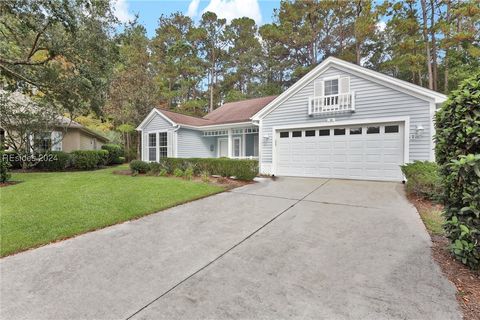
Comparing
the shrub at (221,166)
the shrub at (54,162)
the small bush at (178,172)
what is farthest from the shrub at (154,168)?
the shrub at (54,162)

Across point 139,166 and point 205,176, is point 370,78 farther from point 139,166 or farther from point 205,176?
point 139,166

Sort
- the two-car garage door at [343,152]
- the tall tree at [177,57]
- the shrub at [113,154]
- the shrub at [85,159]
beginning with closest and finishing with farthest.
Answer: the two-car garage door at [343,152], the shrub at [85,159], the shrub at [113,154], the tall tree at [177,57]

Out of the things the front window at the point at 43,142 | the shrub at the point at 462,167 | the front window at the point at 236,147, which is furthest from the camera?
the front window at the point at 236,147

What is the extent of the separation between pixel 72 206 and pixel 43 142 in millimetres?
12913

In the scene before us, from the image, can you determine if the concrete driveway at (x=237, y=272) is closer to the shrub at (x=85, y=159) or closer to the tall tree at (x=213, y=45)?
the shrub at (x=85, y=159)

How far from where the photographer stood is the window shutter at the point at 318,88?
1071 centimetres

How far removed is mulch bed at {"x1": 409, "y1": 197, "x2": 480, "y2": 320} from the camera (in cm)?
224

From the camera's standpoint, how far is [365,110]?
9672 millimetres

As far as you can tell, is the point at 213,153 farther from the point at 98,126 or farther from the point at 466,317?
the point at 98,126

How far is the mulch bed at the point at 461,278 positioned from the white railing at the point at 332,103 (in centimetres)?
728

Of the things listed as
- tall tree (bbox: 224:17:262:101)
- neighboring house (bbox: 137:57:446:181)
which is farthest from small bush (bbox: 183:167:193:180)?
tall tree (bbox: 224:17:262:101)

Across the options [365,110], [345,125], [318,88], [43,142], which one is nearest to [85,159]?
[43,142]

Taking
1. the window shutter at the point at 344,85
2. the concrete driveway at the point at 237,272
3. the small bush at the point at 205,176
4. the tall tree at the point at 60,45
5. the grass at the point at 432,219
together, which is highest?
the tall tree at the point at 60,45

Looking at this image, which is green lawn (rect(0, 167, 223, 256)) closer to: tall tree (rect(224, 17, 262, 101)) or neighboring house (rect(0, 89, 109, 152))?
neighboring house (rect(0, 89, 109, 152))
